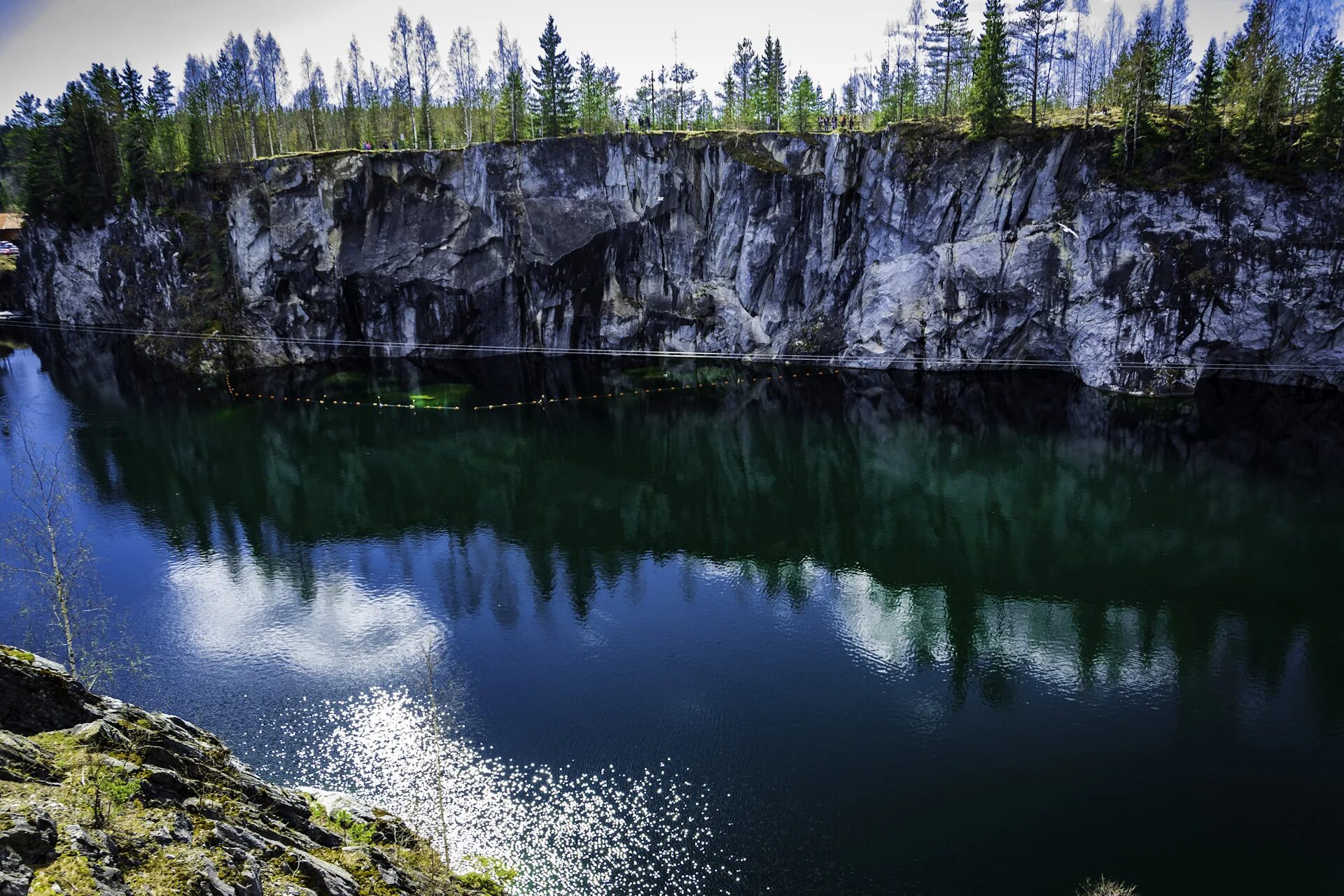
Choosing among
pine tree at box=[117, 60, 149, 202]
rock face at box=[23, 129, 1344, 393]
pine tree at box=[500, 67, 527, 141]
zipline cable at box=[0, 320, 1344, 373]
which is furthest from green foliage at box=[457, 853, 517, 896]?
pine tree at box=[117, 60, 149, 202]

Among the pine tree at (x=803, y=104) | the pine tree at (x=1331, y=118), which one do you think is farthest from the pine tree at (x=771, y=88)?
the pine tree at (x=1331, y=118)

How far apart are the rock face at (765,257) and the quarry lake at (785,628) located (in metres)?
6.00

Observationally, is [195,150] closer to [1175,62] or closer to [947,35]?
[947,35]

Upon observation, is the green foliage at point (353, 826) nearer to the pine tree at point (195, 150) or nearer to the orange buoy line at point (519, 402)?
the orange buoy line at point (519, 402)

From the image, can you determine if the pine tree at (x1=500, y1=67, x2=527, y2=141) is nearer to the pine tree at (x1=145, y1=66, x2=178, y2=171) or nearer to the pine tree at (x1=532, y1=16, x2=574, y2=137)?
the pine tree at (x1=532, y1=16, x2=574, y2=137)

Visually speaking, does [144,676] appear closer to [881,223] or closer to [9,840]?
[9,840]

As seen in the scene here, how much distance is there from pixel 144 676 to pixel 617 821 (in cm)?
1363

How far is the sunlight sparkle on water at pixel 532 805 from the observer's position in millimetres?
14594

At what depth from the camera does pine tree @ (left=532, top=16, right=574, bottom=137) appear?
59500 millimetres

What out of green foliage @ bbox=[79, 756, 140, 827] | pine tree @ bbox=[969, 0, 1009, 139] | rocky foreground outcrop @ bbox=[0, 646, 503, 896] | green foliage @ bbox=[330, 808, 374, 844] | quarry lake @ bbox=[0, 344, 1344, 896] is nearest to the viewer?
rocky foreground outcrop @ bbox=[0, 646, 503, 896]

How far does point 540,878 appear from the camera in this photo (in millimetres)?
14508

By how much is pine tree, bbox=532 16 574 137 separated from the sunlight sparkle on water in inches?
2015

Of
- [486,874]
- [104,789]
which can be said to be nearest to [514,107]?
[486,874]

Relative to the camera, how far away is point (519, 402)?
164ft
